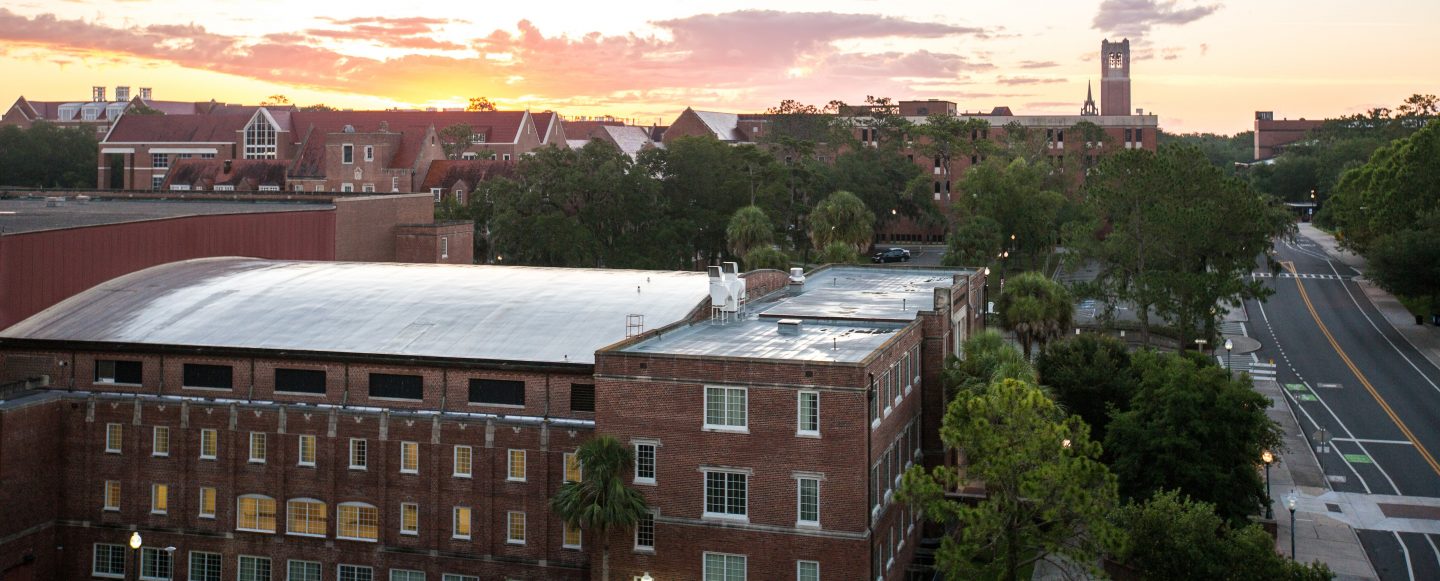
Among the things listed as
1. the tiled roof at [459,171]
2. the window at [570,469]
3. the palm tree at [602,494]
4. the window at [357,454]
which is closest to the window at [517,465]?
the window at [570,469]

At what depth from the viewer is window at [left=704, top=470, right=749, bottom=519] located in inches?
1591

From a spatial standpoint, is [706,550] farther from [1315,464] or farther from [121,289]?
[1315,464]

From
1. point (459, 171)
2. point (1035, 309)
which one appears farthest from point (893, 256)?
point (1035, 309)

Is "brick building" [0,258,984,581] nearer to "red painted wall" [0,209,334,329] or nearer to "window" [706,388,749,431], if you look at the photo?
"window" [706,388,749,431]

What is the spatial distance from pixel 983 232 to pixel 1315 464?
50600 mm

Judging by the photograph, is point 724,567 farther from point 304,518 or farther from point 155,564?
point 155,564

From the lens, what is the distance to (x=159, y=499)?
48.2 meters

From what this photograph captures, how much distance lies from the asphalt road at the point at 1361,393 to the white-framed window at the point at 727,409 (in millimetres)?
24345

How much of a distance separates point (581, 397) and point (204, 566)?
47.3 ft

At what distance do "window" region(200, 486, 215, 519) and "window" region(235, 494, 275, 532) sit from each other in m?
1.05

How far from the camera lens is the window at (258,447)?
47.3 metres

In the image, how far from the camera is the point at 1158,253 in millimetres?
82812

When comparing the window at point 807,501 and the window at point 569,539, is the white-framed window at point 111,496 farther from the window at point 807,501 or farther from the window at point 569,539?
the window at point 807,501

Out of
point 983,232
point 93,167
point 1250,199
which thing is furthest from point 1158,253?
point 93,167
